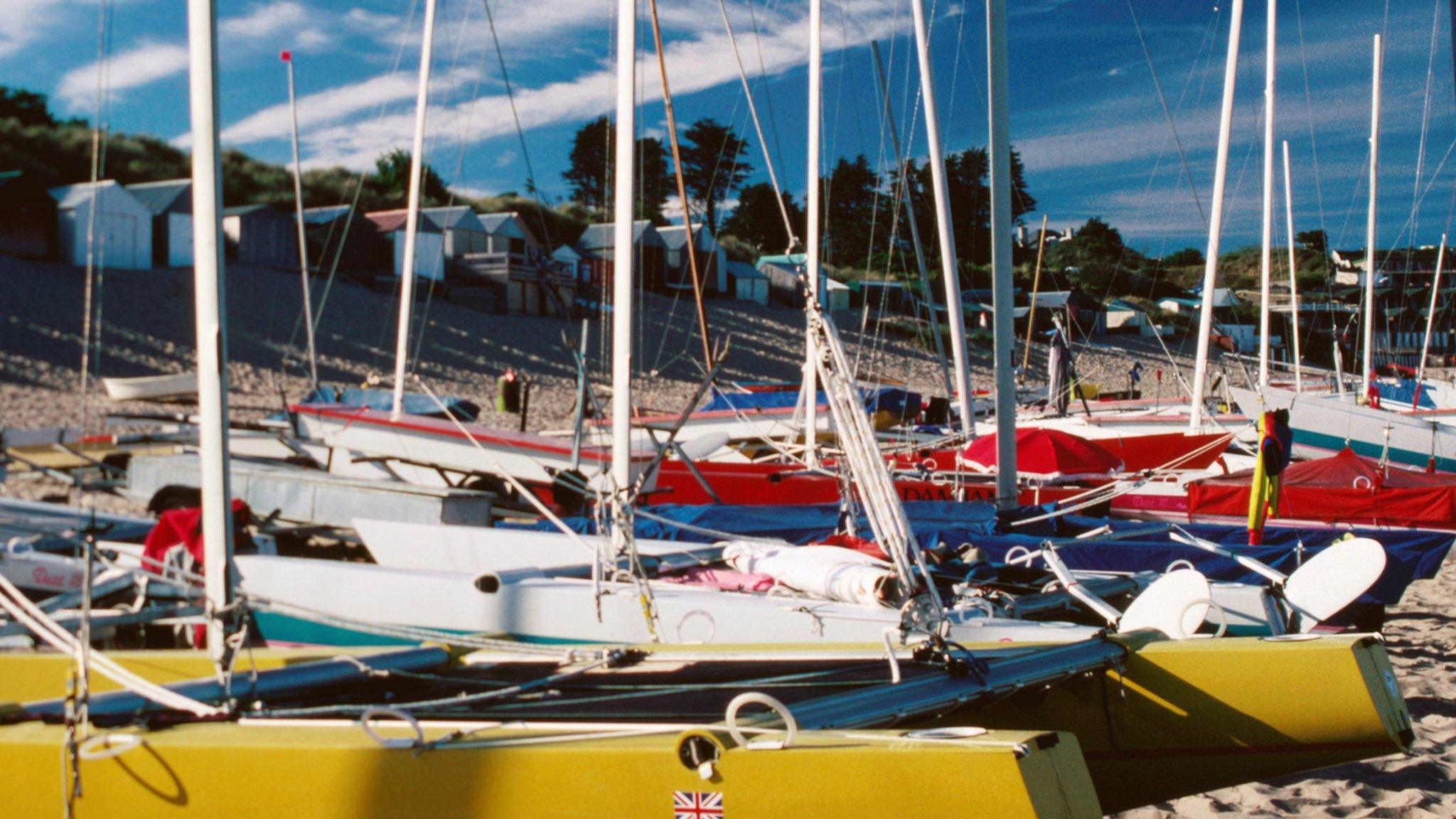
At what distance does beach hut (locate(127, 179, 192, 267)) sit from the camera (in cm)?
3391

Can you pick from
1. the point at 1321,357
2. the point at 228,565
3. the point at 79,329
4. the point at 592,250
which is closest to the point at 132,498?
the point at 228,565

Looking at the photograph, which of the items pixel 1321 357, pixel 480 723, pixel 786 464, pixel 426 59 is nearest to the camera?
pixel 480 723

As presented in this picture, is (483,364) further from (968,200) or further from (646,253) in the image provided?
(968,200)

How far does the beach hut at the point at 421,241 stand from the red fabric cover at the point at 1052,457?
32065 mm

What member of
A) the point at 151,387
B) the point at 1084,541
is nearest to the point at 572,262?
the point at 151,387

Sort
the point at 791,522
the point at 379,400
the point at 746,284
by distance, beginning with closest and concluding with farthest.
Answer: the point at 791,522 → the point at 379,400 → the point at 746,284

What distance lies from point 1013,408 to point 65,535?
5673 mm

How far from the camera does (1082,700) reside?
4402 mm

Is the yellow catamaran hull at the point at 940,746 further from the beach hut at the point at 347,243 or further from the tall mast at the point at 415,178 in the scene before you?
the beach hut at the point at 347,243

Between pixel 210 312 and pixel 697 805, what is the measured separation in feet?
6.92

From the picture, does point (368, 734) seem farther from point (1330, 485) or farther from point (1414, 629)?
point (1330, 485)

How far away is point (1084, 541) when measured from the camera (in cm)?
778

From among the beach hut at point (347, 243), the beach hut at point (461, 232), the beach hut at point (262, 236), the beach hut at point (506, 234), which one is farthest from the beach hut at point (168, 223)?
the beach hut at point (506, 234)

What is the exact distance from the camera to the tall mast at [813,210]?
35.0 feet
